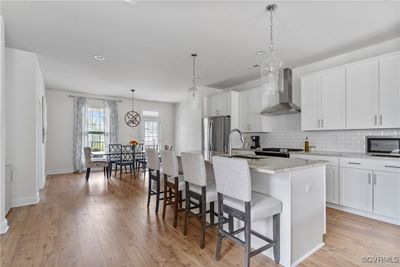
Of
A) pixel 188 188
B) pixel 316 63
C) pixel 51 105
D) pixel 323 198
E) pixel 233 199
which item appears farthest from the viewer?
pixel 51 105

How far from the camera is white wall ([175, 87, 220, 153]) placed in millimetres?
6179

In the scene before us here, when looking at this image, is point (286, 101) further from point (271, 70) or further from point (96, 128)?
point (96, 128)

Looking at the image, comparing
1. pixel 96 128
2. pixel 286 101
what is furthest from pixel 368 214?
pixel 96 128

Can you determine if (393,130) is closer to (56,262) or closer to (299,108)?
(299,108)

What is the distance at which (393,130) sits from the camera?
10.1 feet

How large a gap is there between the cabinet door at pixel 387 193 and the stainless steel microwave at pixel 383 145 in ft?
A: 1.22

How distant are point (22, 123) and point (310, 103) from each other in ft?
17.2

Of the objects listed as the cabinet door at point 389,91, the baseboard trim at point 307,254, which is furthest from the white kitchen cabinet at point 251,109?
the baseboard trim at point 307,254

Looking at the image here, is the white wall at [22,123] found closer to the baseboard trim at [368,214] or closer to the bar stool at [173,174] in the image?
the bar stool at [173,174]

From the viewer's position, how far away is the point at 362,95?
10.4 feet

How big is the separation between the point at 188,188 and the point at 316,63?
143 inches

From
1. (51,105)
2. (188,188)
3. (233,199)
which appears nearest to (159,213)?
(188,188)

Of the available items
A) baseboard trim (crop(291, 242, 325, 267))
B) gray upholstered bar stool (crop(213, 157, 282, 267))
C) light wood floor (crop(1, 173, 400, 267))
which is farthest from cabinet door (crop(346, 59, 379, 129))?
gray upholstered bar stool (crop(213, 157, 282, 267))

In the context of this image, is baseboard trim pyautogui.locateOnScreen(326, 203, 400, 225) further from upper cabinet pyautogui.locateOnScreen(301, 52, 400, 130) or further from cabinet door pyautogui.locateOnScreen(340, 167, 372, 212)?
upper cabinet pyautogui.locateOnScreen(301, 52, 400, 130)
